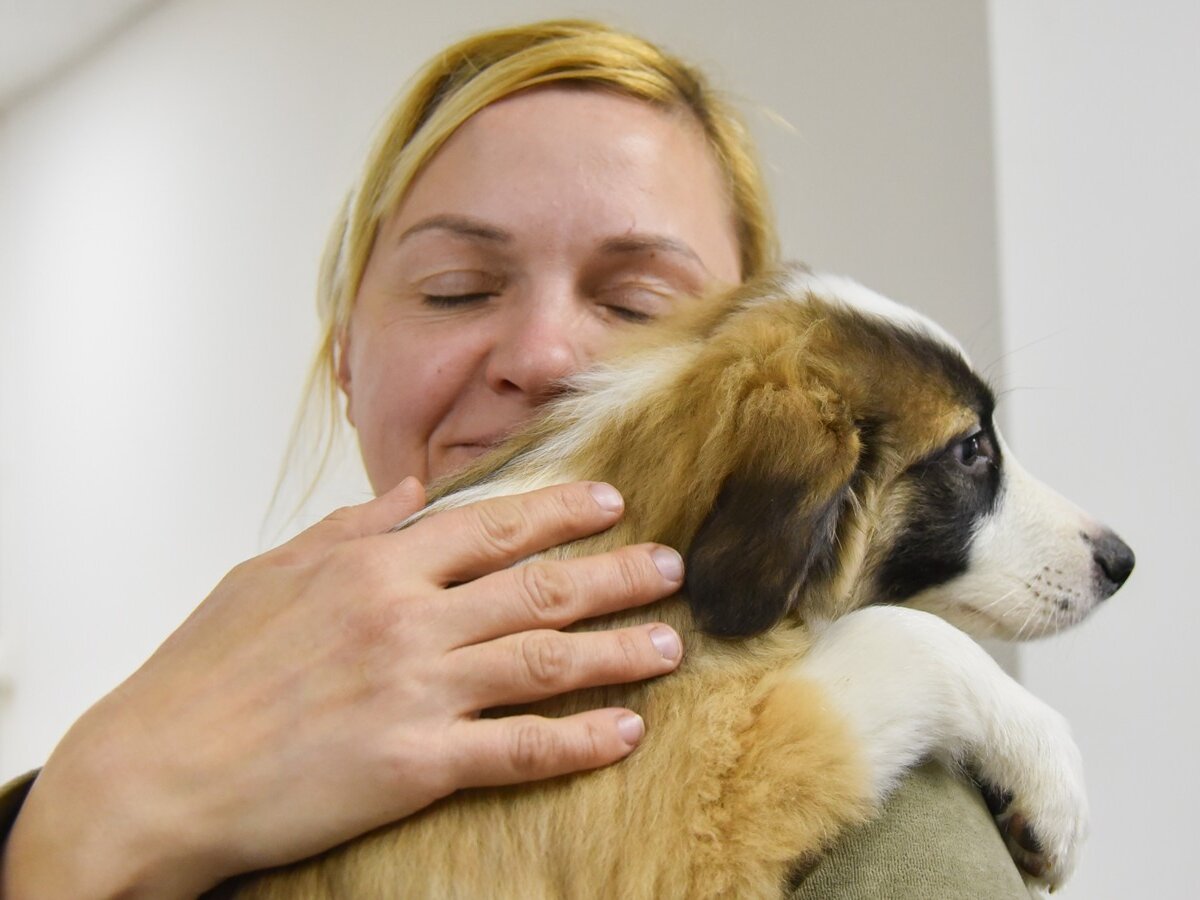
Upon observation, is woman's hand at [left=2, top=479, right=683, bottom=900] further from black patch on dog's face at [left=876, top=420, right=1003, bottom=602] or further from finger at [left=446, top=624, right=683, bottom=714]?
black patch on dog's face at [left=876, top=420, right=1003, bottom=602]

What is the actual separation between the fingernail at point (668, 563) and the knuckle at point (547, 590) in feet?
0.24

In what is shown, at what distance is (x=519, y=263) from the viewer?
1.34 meters


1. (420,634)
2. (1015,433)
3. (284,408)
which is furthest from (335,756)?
(284,408)

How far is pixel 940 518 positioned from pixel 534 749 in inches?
17.7

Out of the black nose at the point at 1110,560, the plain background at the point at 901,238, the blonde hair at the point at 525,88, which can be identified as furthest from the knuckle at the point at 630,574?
the plain background at the point at 901,238

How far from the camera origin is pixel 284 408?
3.43m

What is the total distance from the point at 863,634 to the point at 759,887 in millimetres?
230

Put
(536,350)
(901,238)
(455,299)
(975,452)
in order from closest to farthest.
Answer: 1. (975,452)
2. (536,350)
3. (455,299)
4. (901,238)

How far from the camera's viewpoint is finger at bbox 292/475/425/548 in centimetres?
108

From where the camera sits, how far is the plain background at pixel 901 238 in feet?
5.57

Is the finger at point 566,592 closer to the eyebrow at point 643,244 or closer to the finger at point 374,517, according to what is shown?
the finger at point 374,517

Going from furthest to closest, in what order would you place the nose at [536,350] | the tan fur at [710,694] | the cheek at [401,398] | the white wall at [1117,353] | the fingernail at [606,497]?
the white wall at [1117,353]
the cheek at [401,398]
the nose at [536,350]
the fingernail at [606,497]
the tan fur at [710,694]

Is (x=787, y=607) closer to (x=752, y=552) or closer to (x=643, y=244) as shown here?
(x=752, y=552)

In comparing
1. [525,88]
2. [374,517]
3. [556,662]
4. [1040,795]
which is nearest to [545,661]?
[556,662]
